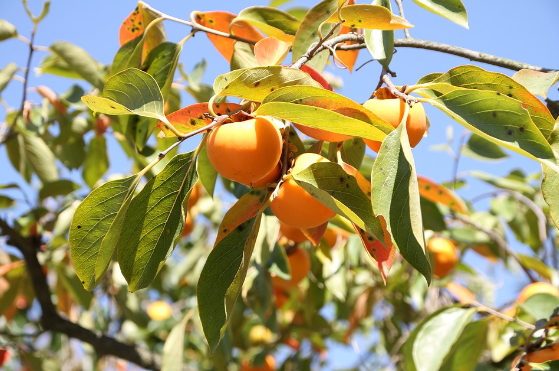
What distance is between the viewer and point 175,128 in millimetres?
981

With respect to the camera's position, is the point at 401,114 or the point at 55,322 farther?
the point at 55,322

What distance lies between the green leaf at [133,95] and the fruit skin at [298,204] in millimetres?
243

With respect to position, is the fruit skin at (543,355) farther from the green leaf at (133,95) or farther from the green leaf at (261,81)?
the green leaf at (133,95)

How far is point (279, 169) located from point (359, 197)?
0.60 ft

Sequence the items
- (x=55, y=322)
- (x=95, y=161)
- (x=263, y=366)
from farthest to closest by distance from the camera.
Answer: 1. (x=263, y=366)
2. (x=95, y=161)
3. (x=55, y=322)

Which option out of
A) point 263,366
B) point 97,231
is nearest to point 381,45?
point 97,231

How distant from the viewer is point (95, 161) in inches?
89.7

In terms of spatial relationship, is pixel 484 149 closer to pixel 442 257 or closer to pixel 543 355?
pixel 442 257

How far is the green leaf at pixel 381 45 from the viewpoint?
3.35 ft

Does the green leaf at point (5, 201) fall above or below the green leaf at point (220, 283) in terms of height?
below

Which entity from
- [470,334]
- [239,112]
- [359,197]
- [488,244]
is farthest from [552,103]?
[488,244]

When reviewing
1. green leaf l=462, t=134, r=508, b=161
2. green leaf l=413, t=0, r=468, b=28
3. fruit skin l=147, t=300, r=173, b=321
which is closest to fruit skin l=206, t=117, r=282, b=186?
green leaf l=413, t=0, r=468, b=28

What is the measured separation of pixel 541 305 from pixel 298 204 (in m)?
0.88

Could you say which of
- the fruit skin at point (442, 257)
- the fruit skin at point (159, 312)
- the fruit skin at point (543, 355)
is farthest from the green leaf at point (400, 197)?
the fruit skin at point (159, 312)
